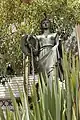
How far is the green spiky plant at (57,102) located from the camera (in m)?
0.96

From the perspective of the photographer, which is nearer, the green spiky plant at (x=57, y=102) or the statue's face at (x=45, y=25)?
the green spiky plant at (x=57, y=102)

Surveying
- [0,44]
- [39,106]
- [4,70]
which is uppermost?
[39,106]

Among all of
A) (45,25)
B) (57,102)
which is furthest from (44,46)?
(57,102)

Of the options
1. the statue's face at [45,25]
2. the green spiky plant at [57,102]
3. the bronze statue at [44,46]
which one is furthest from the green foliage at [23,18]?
the green spiky plant at [57,102]

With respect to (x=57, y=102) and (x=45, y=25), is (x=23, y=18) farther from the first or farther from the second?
(x=57, y=102)

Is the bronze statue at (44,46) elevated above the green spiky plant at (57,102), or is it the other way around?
the green spiky plant at (57,102)

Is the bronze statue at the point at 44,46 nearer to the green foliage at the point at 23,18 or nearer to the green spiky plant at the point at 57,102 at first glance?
the green foliage at the point at 23,18

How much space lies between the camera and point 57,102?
3.28 feet

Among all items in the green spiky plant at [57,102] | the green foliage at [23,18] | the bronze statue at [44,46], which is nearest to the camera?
the green spiky plant at [57,102]

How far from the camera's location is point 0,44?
6812 millimetres

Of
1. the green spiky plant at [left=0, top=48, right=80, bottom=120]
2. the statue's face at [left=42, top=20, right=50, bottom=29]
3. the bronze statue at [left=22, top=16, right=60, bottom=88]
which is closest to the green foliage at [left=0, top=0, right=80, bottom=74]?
the bronze statue at [left=22, top=16, right=60, bottom=88]

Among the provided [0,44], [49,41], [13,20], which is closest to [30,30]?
[13,20]

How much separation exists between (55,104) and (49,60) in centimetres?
413

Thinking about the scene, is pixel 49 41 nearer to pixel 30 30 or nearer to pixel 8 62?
pixel 8 62
